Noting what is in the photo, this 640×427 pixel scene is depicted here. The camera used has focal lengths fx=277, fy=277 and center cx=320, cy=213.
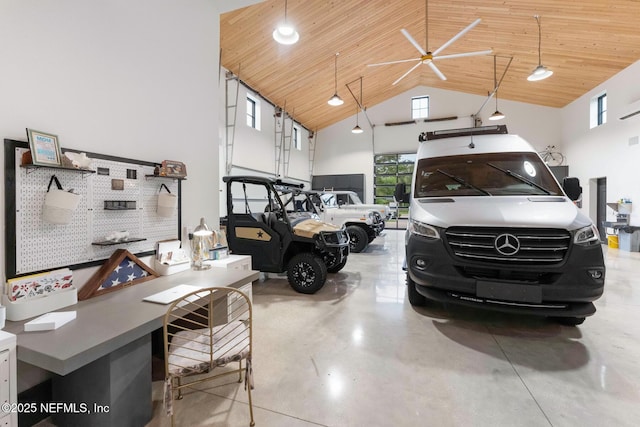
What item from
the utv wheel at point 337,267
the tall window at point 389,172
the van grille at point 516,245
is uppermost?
the tall window at point 389,172

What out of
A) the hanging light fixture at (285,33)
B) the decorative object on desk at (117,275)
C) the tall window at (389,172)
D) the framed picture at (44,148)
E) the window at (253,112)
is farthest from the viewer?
the tall window at (389,172)

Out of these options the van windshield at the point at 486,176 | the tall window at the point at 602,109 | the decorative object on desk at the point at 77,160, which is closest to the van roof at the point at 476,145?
the van windshield at the point at 486,176

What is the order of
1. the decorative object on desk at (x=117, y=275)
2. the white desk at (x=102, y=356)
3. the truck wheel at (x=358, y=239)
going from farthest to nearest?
the truck wheel at (x=358, y=239) < the decorative object on desk at (x=117, y=275) < the white desk at (x=102, y=356)

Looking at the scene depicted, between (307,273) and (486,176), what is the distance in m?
2.55

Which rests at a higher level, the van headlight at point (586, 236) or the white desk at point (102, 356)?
the van headlight at point (586, 236)

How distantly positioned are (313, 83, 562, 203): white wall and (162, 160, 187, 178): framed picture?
36.4ft

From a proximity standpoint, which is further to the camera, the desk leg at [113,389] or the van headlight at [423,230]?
the van headlight at [423,230]

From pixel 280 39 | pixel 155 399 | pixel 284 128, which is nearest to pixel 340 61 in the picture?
pixel 284 128

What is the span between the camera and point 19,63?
5.23 ft

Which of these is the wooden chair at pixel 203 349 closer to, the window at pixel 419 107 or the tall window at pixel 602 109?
the tall window at pixel 602 109

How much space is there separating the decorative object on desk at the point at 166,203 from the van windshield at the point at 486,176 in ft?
8.51

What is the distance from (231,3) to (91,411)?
373 centimetres

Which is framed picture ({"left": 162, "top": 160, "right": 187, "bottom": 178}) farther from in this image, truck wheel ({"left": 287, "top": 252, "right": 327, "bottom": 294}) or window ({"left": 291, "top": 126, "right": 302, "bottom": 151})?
window ({"left": 291, "top": 126, "right": 302, "bottom": 151})

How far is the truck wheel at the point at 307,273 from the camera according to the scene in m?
3.84
